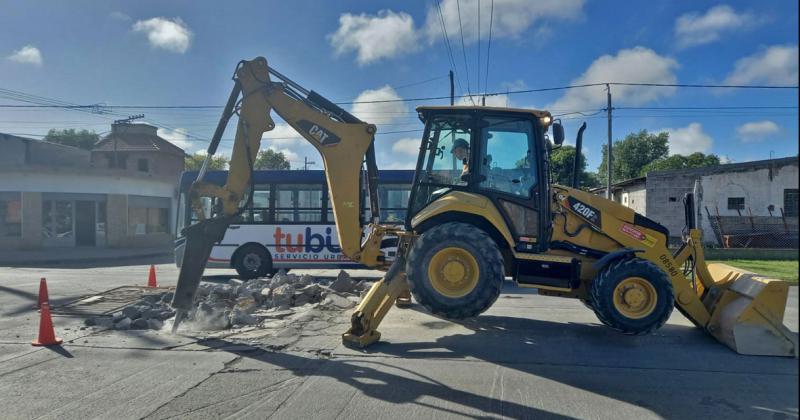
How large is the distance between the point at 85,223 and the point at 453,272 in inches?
976

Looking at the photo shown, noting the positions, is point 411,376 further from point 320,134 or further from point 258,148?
point 258,148

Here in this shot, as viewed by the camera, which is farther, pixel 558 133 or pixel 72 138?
pixel 72 138

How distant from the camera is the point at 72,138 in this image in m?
62.6

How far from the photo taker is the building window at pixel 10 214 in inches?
877

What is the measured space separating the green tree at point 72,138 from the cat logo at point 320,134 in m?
65.2

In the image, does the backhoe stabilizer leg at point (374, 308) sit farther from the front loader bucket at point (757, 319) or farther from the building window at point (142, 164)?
the building window at point (142, 164)

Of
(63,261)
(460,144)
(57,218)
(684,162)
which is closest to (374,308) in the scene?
(460,144)

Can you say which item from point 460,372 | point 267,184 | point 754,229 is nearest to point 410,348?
point 460,372

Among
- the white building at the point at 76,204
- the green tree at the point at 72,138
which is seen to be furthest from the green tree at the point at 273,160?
the white building at the point at 76,204

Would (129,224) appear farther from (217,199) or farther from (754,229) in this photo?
(754,229)

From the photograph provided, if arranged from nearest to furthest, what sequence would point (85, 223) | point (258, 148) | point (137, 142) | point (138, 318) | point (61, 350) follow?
point (61, 350) < point (258, 148) < point (138, 318) < point (85, 223) < point (137, 142)

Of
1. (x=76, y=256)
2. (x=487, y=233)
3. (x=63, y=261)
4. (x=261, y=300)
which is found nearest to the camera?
(x=487, y=233)

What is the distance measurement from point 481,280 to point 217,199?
4049 millimetres

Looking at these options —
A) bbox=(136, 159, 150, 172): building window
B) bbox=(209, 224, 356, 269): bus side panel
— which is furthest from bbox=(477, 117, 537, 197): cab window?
bbox=(136, 159, 150, 172): building window
